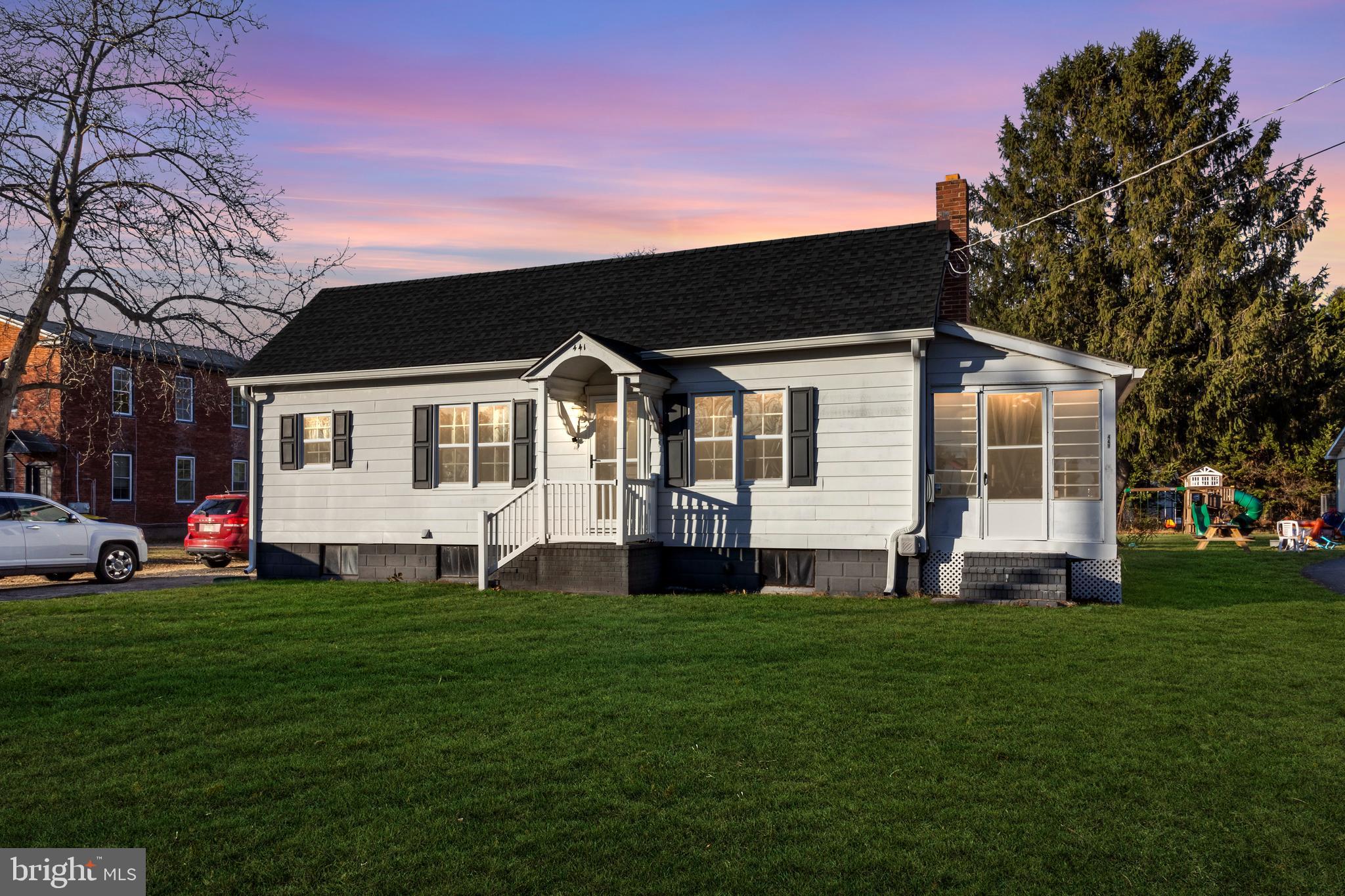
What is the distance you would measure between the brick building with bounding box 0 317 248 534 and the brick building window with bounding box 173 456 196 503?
0.11ft

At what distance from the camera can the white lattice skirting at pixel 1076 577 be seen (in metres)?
12.5

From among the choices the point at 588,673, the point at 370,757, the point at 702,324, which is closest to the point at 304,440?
the point at 702,324

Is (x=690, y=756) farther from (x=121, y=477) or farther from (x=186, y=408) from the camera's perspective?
(x=186, y=408)

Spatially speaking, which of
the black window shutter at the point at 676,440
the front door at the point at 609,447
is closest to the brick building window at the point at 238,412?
the front door at the point at 609,447

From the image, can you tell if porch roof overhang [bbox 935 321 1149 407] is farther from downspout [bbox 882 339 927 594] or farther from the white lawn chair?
the white lawn chair

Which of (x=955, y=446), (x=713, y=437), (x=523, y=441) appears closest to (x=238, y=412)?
(x=523, y=441)

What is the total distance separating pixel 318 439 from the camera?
55.6 ft

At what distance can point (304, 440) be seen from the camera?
1705cm

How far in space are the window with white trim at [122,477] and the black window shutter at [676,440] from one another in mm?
26794

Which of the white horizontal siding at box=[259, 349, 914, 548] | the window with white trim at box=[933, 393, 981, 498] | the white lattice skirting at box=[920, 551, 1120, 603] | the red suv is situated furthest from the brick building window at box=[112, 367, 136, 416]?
the white lattice skirting at box=[920, 551, 1120, 603]

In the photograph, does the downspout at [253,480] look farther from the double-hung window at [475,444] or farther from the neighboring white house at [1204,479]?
the neighboring white house at [1204,479]

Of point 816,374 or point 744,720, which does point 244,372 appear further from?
point 744,720

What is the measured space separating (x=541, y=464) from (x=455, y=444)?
227 cm

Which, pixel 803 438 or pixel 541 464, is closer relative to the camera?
pixel 803 438
